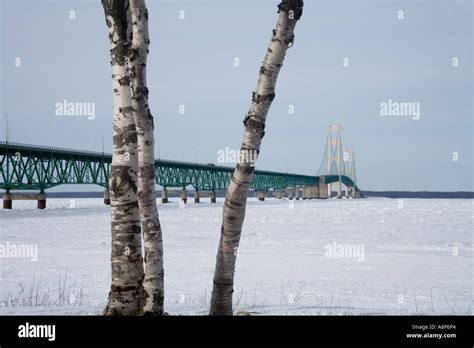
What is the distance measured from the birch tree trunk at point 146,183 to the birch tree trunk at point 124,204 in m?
0.10

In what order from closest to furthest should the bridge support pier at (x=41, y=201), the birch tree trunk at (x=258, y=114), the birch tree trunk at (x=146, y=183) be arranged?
the birch tree trunk at (x=258, y=114), the birch tree trunk at (x=146, y=183), the bridge support pier at (x=41, y=201)

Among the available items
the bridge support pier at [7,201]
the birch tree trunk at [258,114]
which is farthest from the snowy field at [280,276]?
the bridge support pier at [7,201]

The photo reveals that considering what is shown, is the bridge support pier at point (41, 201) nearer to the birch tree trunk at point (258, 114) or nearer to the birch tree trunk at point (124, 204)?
the birch tree trunk at point (124, 204)

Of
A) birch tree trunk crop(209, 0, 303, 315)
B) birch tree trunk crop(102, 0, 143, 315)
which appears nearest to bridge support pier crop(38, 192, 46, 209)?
birch tree trunk crop(102, 0, 143, 315)

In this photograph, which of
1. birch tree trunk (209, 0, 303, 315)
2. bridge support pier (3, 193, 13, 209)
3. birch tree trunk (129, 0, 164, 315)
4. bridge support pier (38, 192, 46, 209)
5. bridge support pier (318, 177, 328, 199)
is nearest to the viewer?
birch tree trunk (209, 0, 303, 315)

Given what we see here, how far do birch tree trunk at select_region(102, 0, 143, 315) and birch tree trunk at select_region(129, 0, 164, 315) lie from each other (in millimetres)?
103

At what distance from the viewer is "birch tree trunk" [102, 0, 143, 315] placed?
7883mm

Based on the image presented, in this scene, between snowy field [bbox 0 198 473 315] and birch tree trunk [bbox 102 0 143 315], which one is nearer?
birch tree trunk [bbox 102 0 143 315]

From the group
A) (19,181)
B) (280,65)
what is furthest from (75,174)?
(280,65)

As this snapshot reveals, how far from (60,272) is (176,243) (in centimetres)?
862

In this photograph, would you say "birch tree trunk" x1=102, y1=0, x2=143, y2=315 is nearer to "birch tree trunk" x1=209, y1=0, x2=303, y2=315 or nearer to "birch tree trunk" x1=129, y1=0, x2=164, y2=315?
"birch tree trunk" x1=129, y1=0, x2=164, y2=315

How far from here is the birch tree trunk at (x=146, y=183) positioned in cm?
782
